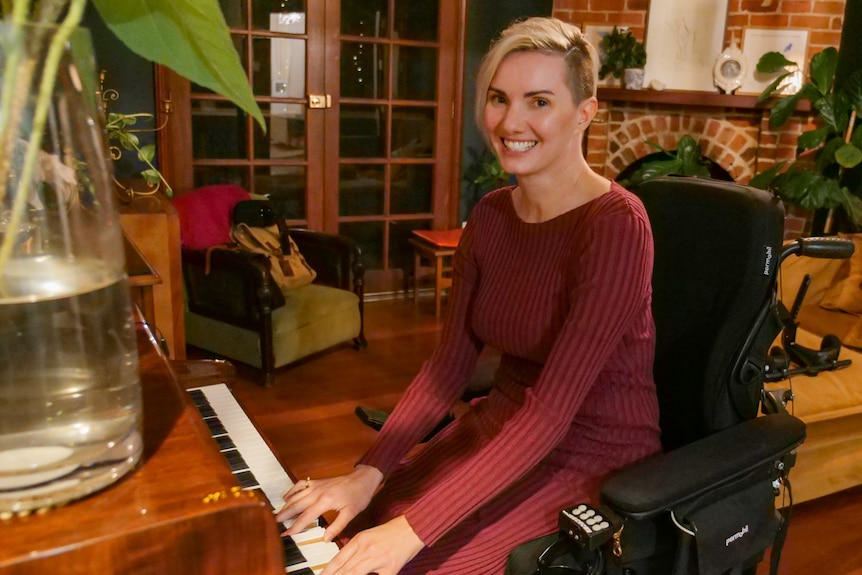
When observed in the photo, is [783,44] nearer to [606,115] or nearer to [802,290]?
[606,115]

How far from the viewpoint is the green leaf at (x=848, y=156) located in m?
3.88

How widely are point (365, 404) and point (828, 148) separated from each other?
283cm

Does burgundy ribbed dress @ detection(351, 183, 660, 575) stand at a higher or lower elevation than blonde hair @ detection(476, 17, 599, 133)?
lower

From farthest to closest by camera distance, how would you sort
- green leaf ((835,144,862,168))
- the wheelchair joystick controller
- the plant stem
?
1. green leaf ((835,144,862,168))
2. the wheelchair joystick controller
3. the plant stem

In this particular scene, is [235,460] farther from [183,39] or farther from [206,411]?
[183,39]

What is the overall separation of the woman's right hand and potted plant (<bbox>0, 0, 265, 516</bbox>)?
45 cm

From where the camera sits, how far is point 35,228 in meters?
0.56

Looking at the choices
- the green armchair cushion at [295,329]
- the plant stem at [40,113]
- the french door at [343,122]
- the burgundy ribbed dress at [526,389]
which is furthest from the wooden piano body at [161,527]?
the french door at [343,122]

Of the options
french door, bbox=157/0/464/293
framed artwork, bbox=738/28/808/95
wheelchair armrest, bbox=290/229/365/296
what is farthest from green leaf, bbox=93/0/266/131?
framed artwork, bbox=738/28/808/95

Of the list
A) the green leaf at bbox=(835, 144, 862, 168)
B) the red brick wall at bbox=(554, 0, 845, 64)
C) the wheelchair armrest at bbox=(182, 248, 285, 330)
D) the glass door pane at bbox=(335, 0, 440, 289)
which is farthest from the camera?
the glass door pane at bbox=(335, 0, 440, 289)

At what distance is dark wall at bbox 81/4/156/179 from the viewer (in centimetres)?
408

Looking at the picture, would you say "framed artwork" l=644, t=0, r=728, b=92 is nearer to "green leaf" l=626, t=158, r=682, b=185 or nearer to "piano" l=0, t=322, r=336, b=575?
"green leaf" l=626, t=158, r=682, b=185

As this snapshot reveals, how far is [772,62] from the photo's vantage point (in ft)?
14.5

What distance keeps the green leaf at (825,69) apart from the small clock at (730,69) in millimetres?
711
